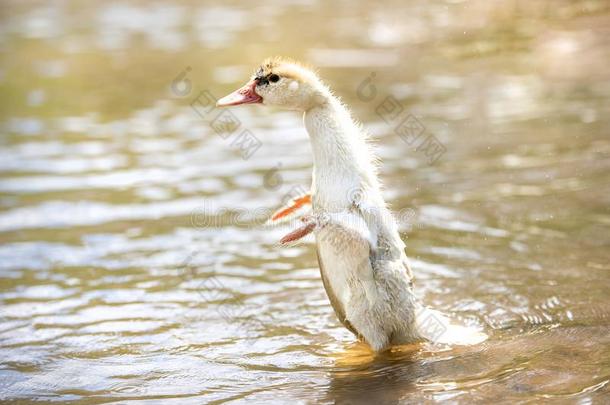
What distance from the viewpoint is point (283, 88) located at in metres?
6.05

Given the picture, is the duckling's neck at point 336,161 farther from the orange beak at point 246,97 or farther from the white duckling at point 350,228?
the orange beak at point 246,97

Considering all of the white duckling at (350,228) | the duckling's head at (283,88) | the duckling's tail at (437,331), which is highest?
the duckling's head at (283,88)

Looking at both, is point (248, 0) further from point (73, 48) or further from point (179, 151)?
point (179, 151)

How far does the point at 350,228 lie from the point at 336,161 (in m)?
0.46

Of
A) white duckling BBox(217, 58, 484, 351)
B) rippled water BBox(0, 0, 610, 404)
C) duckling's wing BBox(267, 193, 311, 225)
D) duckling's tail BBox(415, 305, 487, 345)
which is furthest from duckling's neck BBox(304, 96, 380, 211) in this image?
rippled water BBox(0, 0, 610, 404)

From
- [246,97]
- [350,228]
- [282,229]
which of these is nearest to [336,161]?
[350,228]

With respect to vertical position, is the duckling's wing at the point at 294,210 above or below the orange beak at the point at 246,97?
below

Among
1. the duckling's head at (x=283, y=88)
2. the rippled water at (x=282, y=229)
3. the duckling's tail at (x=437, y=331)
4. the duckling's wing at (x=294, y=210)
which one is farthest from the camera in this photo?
the duckling's wing at (x=294, y=210)

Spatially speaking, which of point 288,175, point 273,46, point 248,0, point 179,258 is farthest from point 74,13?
point 179,258

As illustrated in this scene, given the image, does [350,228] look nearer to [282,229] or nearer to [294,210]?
[294,210]

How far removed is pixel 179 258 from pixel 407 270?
2.77 m

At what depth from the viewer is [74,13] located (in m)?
23.6

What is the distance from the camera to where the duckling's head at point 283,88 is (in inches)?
237

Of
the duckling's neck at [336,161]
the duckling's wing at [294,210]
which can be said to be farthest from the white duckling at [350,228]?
the duckling's wing at [294,210]
